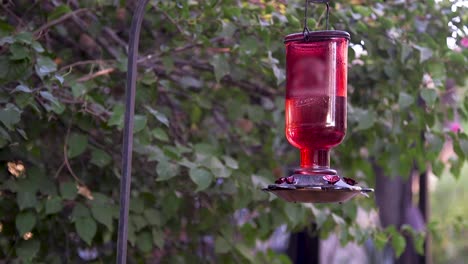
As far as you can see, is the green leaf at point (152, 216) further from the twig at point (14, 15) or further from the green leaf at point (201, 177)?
the twig at point (14, 15)

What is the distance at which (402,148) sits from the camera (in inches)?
125

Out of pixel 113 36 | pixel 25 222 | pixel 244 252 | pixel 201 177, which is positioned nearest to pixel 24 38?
pixel 25 222

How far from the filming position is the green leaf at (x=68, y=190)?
2.61 meters

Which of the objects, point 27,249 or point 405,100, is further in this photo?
point 405,100

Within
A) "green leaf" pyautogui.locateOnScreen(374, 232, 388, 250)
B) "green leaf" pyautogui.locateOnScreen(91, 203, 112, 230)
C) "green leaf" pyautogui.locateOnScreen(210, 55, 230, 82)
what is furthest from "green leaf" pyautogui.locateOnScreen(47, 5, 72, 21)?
"green leaf" pyautogui.locateOnScreen(374, 232, 388, 250)

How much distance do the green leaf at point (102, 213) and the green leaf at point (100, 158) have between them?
6.3 inches

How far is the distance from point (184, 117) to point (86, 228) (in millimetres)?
1093

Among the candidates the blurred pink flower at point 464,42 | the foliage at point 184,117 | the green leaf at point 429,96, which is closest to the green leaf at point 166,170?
the foliage at point 184,117

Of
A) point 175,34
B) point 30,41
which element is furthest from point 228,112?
point 30,41

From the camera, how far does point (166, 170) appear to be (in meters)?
2.61

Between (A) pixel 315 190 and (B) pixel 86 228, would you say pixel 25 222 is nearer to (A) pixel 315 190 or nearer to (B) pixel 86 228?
(B) pixel 86 228

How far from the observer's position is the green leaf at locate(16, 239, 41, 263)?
8.38 ft

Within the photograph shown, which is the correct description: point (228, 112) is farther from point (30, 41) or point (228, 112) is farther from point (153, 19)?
point (30, 41)

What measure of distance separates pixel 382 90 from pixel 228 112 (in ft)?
2.03
